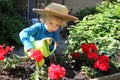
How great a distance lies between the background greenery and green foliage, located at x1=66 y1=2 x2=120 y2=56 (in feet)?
13.3

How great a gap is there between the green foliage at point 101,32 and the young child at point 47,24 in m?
0.59

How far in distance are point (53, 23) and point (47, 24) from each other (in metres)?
0.09

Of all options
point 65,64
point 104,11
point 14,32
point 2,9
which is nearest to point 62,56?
point 65,64

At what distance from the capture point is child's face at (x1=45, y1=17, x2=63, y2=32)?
11.6ft

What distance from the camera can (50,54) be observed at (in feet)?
11.7

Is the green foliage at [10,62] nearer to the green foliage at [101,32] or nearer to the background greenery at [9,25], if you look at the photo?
the green foliage at [101,32]

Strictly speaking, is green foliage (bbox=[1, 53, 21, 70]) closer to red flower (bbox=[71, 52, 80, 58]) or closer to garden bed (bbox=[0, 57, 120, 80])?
garden bed (bbox=[0, 57, 120, 80])

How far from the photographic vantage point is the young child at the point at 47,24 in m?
3.46

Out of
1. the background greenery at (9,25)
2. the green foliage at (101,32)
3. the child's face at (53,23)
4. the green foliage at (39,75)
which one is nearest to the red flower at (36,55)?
the green foliage at (39,75)

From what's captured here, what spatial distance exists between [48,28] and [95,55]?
1.83 feet

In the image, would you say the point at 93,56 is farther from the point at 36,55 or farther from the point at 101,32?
the point at 101,32

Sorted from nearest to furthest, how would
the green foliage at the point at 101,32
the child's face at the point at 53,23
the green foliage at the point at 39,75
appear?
the green foliage at the point at 39,75, the child's face at the point at 53,23, the green foliage at the point at 101,32

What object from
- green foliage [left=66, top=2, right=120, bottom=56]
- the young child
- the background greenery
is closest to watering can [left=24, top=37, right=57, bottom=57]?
the young child

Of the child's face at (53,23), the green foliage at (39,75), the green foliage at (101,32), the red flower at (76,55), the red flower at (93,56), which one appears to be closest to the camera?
the green foliage at (39,75)
